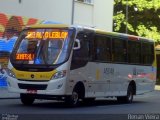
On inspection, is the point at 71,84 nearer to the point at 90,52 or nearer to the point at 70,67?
the point at 70,67

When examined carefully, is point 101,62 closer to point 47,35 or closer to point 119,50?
point 119,50

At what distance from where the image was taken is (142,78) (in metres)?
27.6

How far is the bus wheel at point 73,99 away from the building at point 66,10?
12049mm

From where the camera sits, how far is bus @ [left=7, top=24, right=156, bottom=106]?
791 inches

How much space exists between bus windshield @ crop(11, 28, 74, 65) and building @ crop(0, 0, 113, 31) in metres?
10.9

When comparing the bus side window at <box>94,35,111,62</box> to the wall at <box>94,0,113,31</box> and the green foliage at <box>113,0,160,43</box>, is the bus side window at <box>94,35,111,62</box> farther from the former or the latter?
the green foliage at <box>113,0,160,43</box>

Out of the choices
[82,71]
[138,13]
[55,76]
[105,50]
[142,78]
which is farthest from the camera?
[138,13]

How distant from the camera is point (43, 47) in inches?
811

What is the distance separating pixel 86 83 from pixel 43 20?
13.7 metres

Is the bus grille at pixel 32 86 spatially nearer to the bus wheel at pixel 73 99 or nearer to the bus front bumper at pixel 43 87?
the bus front bumper at pixel 43 87

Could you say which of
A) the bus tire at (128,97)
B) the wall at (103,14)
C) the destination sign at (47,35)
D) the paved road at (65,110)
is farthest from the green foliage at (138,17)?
the destination sign at (47,35)

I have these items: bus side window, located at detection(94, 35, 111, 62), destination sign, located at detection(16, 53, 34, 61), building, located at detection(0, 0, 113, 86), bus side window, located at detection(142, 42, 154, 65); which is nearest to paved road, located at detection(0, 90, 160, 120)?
destination sign, located at detection(16, 53, 34, 61)

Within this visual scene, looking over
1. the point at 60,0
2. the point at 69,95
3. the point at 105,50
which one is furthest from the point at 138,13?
the point at 69,95

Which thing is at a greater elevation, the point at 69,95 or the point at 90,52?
the point at 90,52
